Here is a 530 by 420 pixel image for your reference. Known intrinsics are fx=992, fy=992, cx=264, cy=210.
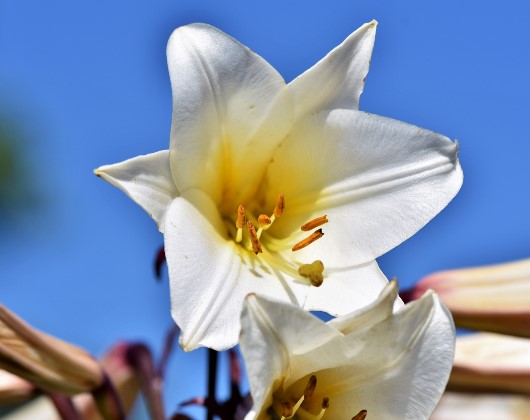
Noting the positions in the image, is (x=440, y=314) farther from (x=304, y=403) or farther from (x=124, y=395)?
(x=124, y=395)

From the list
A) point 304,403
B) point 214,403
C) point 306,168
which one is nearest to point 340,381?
point 304,403

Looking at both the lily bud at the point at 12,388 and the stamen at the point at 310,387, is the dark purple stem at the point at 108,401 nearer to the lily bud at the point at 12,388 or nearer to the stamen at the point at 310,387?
the lily bud at the point at 12,388

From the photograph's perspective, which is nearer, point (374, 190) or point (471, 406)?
point (374, 190)

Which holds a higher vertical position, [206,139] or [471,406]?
[206,139]

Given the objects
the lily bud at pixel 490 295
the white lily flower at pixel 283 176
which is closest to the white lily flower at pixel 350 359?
the white lily flower at pixel 283 176

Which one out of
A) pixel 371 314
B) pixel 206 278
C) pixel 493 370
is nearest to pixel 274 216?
pixel 206 278
